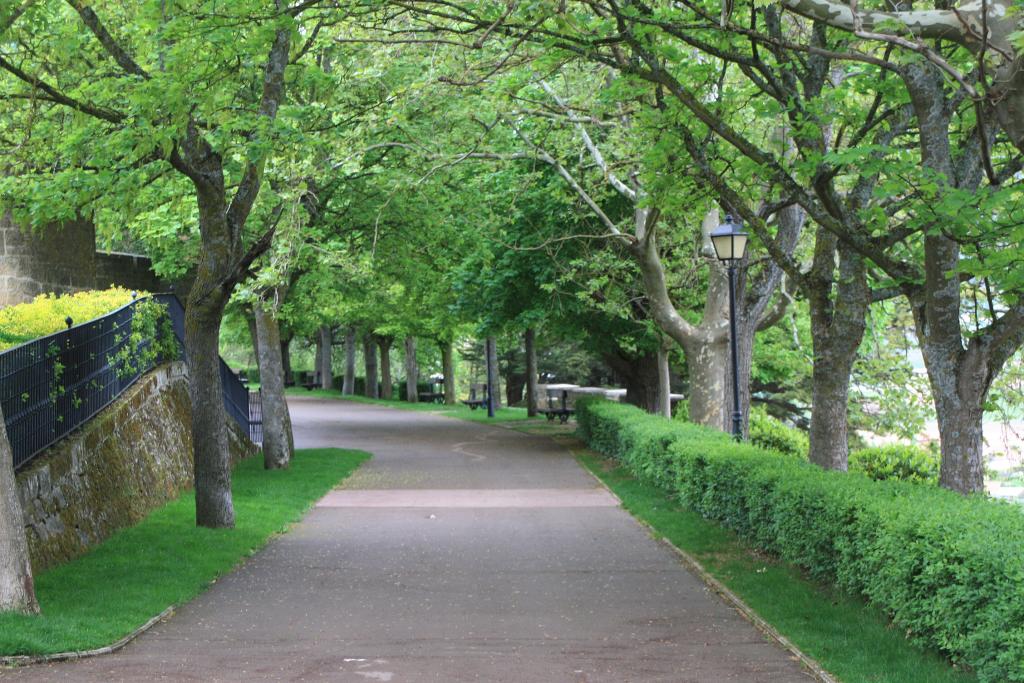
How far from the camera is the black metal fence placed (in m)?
11.2

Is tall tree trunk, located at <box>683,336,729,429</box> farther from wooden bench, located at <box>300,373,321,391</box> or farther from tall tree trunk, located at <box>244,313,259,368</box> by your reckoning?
wooden bench, located at <box>300,373,321,391</box>

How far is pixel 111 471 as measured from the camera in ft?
44.6

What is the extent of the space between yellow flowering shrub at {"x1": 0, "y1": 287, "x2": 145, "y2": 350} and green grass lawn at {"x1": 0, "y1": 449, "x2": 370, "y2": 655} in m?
2.51

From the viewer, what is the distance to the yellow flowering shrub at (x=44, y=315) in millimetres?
12758

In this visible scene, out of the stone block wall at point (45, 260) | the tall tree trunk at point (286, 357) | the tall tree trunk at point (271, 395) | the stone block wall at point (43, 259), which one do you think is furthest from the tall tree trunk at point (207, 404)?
the tall tree trunk at point (286, 357)

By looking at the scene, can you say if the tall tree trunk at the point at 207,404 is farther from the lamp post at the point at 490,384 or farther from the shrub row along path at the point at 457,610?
the lamp post at the point at 490,384

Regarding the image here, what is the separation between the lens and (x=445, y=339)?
158ft

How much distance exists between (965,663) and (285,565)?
24.1ft

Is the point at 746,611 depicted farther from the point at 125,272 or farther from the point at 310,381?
the point at 310,381

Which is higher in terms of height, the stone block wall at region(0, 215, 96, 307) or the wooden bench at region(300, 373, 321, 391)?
the stone block wall at region(0, 215, 96, 307)

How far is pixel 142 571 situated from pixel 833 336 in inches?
310

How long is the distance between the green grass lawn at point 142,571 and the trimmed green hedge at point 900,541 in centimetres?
569

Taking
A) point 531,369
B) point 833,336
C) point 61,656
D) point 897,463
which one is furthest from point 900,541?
point 531,369

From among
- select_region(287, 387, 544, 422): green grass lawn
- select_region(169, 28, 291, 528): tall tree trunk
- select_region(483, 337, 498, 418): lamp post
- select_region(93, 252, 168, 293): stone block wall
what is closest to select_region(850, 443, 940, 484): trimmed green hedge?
select_region(169, 28, 291, 528): tall tree trunk
